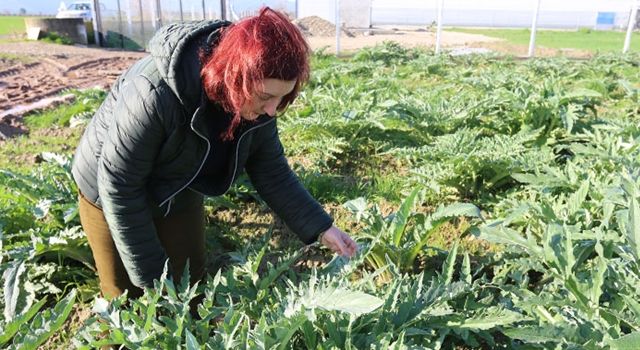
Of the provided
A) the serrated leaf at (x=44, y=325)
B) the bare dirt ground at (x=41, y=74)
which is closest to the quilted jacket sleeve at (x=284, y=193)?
the serrated leaf at (x=44, y=325)

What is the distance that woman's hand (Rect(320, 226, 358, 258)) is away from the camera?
7.29 feet

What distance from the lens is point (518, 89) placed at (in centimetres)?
481

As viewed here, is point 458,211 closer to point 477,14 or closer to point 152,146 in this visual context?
point 152,146

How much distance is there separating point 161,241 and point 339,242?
31.2 inches

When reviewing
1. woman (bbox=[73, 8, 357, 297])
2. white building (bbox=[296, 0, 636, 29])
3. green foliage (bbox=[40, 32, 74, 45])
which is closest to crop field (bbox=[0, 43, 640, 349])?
woman (bbox=[73, 8, 357, 297])

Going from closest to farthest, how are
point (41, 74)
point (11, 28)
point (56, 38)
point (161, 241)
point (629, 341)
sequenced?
point (629, 341), point (161, 241), point (41, 74), point (56, 38), point (11, 28)

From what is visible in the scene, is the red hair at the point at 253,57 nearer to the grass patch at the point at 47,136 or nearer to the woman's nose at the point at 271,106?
the woman's nose at the point at 271,106

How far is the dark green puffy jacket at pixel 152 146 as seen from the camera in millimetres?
1718

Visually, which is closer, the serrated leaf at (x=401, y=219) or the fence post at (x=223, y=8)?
the serrated leaf at (x=401, y=219)

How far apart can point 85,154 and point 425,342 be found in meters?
1.45

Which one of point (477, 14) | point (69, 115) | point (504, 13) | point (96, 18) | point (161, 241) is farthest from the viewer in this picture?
point (477, 14)

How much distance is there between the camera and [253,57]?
1.55 meters

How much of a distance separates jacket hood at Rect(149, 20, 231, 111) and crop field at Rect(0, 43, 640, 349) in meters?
0.63

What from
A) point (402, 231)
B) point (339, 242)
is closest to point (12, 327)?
point (339, 242)
